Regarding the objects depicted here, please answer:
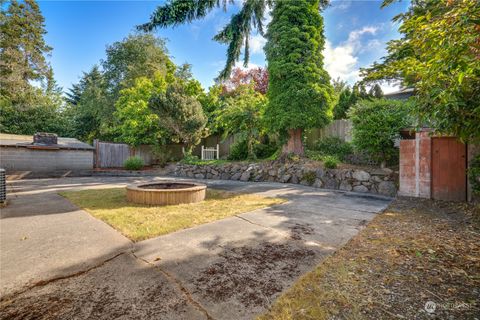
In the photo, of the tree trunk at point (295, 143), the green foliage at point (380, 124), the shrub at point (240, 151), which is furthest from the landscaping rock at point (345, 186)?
the shrub at point (240, 151)

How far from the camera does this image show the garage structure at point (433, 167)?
5.01m

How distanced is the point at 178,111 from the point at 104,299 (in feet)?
36.5

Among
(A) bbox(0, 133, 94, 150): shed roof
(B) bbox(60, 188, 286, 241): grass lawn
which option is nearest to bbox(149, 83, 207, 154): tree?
(A) bbox(0, 133, 94, 150): shed roof

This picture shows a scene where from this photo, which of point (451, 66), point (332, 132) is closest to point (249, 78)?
point (332, 132)

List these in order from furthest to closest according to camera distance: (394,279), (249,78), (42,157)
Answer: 1. (249,78)
2. (42,157)
3. (394,279)

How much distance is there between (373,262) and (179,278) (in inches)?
76.7

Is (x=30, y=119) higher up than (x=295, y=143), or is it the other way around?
(x=30, y=119)

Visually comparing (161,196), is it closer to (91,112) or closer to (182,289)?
(182,289)

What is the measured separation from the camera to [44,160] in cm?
1125

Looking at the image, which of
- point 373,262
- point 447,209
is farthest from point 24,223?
point 447,209

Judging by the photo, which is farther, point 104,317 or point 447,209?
point 447,209

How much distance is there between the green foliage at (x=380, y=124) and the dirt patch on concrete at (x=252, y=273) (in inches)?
211

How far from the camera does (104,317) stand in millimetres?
1378

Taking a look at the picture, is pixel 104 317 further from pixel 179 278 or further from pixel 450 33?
pixel 450 33
